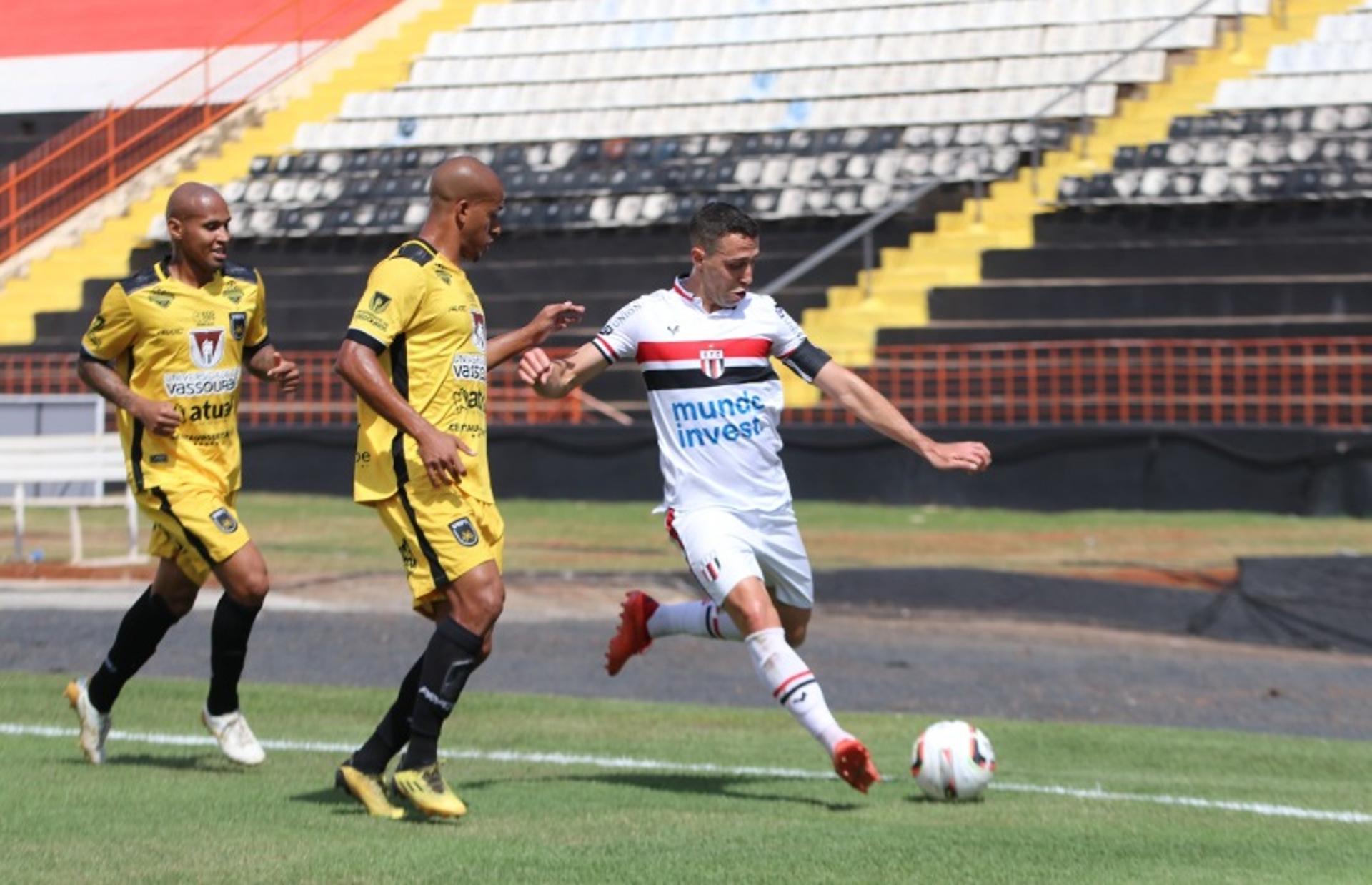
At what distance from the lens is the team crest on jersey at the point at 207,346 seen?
8.01 metres

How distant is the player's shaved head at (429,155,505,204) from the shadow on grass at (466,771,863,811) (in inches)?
82.4

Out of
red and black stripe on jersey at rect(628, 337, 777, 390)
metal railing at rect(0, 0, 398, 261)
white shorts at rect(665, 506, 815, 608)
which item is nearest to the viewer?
white shorts at rect(665, 506, 815, 608)

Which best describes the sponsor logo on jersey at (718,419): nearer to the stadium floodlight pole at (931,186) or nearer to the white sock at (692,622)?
the white sock at (692,622)

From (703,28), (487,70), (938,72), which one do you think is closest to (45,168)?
(487,70)

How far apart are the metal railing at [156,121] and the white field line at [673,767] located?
2032 cm

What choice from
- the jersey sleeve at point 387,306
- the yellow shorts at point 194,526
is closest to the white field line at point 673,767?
the yellow shorts at point 194,526

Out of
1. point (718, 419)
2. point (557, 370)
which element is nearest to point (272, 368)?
point (557, 370)

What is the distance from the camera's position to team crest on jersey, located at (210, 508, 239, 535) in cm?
787

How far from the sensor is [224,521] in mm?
7895

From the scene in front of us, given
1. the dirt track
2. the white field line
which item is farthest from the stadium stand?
the white field line

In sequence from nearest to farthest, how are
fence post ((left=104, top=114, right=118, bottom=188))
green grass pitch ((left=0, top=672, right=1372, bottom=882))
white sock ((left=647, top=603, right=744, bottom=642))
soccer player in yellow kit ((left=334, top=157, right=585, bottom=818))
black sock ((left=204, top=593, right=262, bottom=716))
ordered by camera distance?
1. green grass pitch ((left=0, top=672, right=1372, bottom=882))
2. soccer player in yellow kit ((left=334, top=157, right=585, bottom=818))
3. black sock ((left=204, top=593, right=262, bottom=716))
4. white sock ((left=647, top=603, right=744, bottom=642))
5. fence post ((left=104, top=114, right=118, bottom=188))

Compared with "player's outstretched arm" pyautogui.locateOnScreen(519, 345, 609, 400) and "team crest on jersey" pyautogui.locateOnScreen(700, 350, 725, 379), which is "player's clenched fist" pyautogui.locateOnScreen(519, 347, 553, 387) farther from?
"team crest on jersey" pyautogui.locateOnScreen(700, 350, 725, 379)

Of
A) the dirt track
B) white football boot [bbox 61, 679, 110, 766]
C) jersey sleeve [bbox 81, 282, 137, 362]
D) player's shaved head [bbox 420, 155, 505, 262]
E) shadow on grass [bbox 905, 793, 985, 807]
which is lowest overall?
the dirt track

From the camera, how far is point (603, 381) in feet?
75.5
